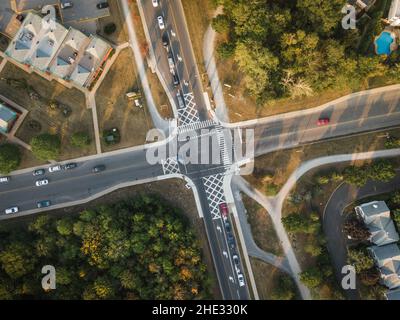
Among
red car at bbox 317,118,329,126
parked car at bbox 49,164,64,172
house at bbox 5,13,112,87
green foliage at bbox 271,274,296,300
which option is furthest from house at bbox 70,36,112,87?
green foliage at bbox 271,274,296,300

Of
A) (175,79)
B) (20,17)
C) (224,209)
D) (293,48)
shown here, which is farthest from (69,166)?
(293,48)

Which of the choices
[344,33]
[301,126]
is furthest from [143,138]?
[344,33]

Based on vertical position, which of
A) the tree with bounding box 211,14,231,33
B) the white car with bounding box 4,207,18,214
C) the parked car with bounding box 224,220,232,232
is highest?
the tree with bounding box 211,14,231,33

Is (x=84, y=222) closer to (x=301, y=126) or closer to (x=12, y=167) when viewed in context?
(x=12, y=167)

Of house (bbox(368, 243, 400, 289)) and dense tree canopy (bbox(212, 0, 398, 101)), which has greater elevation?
dense tree canopy (bbox(212, 0, 398, 101))

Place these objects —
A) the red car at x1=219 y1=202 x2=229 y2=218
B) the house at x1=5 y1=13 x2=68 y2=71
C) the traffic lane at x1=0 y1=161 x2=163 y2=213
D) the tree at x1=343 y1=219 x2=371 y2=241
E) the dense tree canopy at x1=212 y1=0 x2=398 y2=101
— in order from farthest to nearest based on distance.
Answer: the traffic lane at x1=0 y1=161 x2=163 y2=213 < the red car at x1=219 y1=202 x2=229 y2=218 < the house at x1=5 y1=13 x2=68 y2=71 < the tree at x1=343 y1=219 x2=371 y2=241 < the dense tree canopy at x1=212 y1=0 x2=398 y2=101

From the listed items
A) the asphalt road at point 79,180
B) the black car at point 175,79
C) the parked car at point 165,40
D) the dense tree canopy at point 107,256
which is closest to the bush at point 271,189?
the dense tree canopy at point 107,256

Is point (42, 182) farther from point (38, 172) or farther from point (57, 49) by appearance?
point (57, 49)

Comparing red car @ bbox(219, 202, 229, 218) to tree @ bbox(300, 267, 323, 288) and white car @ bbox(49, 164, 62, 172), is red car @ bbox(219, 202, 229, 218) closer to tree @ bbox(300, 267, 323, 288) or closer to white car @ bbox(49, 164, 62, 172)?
tree @ bbox(300, 267, 323, 288)
